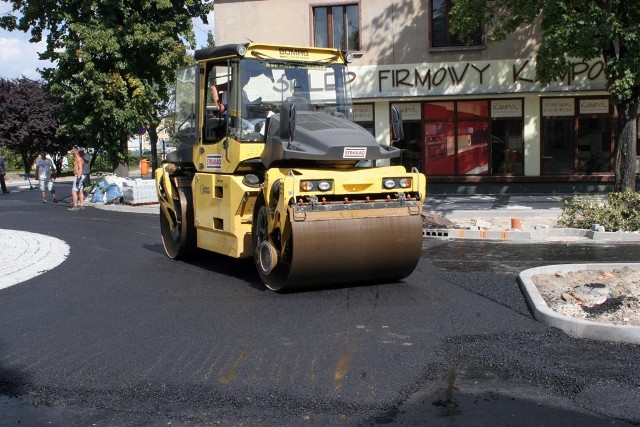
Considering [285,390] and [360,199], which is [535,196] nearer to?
[360,199]

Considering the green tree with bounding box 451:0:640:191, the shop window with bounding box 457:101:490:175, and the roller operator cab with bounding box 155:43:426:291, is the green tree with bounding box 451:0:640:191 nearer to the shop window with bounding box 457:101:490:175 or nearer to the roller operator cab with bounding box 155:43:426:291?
the shop window with bounding box 457:101:490:175

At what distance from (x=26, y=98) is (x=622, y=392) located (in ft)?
133

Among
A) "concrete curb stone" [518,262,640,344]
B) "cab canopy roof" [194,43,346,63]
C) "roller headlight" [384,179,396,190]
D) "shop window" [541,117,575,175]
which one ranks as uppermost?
"cab canopy roof" [194,43,346,63]

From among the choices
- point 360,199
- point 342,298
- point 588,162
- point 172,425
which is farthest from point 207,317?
point 588,162

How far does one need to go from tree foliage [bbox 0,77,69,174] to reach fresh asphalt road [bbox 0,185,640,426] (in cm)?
3295

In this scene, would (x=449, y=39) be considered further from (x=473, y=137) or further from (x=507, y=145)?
(x=507, y=145)

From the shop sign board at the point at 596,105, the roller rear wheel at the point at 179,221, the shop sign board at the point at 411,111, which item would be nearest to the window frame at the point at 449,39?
the shop sign board at the point at 411,111

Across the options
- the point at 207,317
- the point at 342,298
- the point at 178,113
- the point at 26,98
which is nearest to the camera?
the point at 207,317

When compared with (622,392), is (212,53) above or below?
above

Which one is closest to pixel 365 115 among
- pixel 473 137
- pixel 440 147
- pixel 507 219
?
pixel 440 147

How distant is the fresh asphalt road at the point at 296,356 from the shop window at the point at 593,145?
13.0 metres

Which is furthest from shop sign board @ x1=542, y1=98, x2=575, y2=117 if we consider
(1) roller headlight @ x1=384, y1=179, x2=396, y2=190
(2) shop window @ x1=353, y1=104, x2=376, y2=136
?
(1) roller headlight @ x1=384, y1=179, x2=396, y2=190

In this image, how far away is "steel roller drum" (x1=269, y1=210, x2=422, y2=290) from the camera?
767cm

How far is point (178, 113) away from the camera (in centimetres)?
1048
